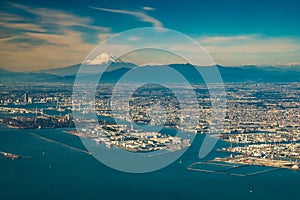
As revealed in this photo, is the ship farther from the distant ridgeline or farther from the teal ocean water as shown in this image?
the distant ridgeline

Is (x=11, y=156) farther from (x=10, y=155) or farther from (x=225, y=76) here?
(x=225, y=76)

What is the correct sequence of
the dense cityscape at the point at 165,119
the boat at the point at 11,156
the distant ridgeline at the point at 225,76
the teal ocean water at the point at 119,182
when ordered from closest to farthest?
1. the teal ocean water at the point at 119,182
2. the boat at the point at 11,156
3. the dense cityscape at the point at 165,119
4. the distant ridgeline at the point at 225,76

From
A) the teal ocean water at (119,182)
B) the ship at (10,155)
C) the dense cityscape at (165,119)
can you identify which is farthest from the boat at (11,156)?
the dense cityscape at (165,119)

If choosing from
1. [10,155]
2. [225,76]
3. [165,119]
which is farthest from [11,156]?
[225,76]

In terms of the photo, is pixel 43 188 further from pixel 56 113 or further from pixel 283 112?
pixel 283 112

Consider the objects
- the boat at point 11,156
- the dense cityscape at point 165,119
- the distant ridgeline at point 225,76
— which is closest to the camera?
the boat at point 11,156

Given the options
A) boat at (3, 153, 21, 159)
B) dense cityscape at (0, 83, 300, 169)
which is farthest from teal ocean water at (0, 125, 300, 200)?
dense cityscape at (0, 83, 300, 169)

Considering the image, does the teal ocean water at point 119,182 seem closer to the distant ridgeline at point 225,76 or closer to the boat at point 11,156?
the boat at point 11,156

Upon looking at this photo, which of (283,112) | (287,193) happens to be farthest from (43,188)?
(283,112)
